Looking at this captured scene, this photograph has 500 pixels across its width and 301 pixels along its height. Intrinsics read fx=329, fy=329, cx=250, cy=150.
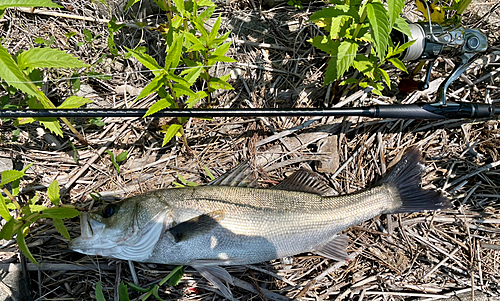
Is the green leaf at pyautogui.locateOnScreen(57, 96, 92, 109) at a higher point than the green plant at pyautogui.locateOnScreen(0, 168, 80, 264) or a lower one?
higher

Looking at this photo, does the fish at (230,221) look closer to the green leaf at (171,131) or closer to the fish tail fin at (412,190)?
the fish tail fin at (412,190)

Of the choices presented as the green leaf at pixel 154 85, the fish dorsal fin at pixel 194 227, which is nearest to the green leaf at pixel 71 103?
the green leaf at pixel 154 85

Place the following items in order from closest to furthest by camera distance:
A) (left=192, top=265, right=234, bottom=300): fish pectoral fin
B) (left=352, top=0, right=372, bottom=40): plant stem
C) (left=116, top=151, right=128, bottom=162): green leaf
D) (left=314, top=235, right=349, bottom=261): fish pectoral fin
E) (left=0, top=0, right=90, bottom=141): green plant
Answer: (left=0, top=0, right=90, bottom=141): green plant
(left=352, top=0, right=372, bottom=40): plant stem
(left=192, top=265, right=234, bottom=300): fish pectoral fin
(left=314, top=235, right=349, bottom=261): fish pectoral fin
(left=116, top=151, right=128, bottom=162): green leaf

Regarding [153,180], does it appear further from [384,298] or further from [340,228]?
[384,298]

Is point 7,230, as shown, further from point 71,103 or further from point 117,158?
point 117,158

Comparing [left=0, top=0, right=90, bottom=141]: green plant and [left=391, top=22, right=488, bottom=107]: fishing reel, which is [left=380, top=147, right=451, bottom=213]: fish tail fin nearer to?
[left=391, top=22, right=488, bottom=107]: fishing reel

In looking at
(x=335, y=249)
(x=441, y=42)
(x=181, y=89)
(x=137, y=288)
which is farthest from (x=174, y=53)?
(x=441, y=42)

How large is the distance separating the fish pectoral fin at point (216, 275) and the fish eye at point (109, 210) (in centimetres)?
86

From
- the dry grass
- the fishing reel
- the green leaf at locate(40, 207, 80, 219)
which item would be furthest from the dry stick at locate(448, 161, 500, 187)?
the green leaf at locate(40, 207, 80, 219)

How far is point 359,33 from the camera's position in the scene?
280 cm

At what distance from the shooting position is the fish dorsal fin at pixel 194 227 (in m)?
2.80

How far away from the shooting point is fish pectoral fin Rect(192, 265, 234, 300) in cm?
291

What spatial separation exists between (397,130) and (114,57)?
3.35 m

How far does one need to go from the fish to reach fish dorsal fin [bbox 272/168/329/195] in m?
0.01
